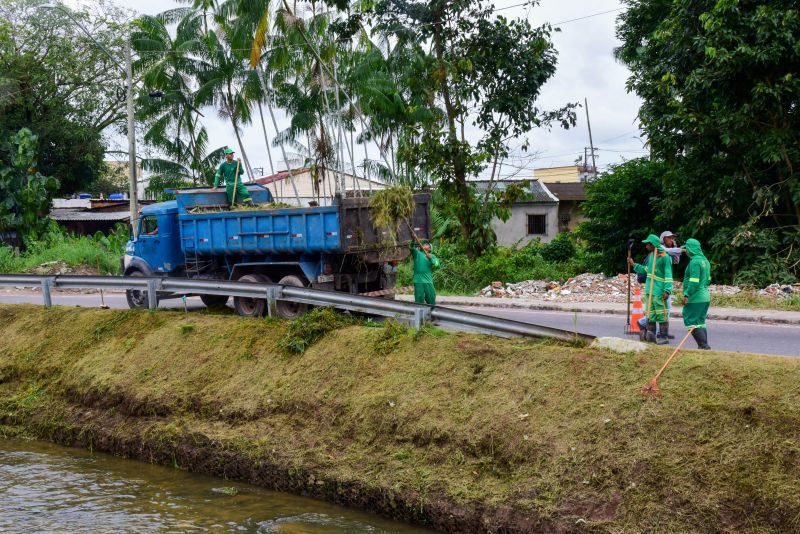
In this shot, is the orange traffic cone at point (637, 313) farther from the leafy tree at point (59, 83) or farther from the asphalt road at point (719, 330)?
the leafy tree at point (59, 83)

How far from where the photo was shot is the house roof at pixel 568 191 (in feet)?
138

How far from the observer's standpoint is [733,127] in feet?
63.4

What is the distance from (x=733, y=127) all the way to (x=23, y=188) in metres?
26.6

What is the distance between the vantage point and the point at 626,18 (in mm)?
27688

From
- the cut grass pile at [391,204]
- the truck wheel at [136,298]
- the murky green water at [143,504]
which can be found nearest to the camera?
the murky green water at [143,504]

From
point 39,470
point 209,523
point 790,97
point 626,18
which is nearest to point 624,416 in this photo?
point 209,523

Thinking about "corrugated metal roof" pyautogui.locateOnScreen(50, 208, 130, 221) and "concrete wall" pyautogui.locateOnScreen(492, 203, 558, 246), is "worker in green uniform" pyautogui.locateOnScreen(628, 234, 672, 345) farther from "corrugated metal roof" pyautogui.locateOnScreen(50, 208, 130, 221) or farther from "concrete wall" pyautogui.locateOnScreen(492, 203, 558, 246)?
"corrugated metal roof" pyautogui.locateOnScreen(50, 208, 130, 221)

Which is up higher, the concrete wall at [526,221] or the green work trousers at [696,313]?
the concrete wall at [526,221]

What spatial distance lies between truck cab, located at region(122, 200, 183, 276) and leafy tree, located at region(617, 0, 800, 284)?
1228cm

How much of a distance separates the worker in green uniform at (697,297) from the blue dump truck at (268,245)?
451 cm

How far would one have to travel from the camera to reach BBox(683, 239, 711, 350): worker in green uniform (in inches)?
386

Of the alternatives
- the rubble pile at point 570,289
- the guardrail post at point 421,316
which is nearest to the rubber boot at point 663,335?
the guardrail post at point 421,316

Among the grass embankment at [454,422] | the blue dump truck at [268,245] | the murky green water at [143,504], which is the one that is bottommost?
the murky green water at [143,504]

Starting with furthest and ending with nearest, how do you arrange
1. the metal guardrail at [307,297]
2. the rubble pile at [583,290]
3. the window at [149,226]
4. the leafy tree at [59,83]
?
the leafy tree at [59,83] < the rubble pile at [583,290] < the window at [149,226] < the metal guardrail at [307,297]
